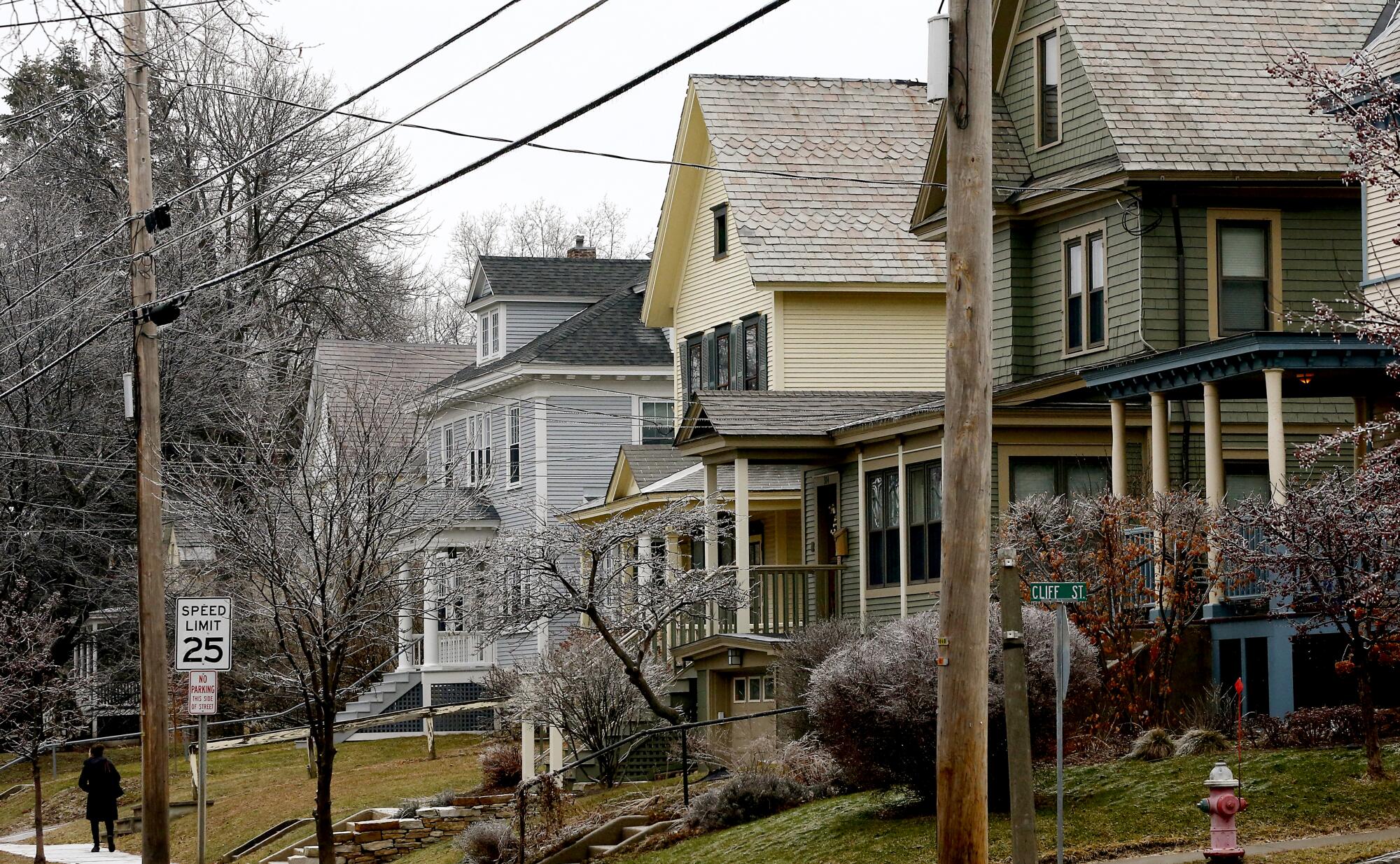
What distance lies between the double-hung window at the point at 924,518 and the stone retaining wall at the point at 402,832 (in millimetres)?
6982

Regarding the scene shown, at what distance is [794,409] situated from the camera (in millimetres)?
30000

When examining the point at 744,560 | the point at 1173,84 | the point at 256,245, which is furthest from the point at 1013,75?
the point at 256,245

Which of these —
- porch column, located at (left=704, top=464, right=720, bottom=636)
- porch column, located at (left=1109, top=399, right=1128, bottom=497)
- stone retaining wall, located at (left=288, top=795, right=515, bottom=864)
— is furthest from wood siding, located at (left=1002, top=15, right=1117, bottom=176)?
stone retaining wall, located at (left=288, top=795, right=515, bottom=864)

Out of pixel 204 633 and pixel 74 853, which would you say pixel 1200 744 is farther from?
pixel 74 853

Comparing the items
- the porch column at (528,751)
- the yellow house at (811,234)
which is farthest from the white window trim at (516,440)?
the porch column at (528,751)

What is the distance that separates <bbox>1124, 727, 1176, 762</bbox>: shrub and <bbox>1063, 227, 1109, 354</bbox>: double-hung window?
972 cm

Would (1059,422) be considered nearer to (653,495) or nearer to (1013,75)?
(1013,75)

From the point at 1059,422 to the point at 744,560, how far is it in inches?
217

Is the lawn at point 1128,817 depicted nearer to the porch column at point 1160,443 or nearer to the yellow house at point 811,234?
the porch column at point 1160,443

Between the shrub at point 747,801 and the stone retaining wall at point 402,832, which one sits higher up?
the shrub at point 747,801

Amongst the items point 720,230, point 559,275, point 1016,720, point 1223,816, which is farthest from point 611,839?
point 559,275

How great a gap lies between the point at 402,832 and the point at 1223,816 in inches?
584

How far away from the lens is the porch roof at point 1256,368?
65.8 feet

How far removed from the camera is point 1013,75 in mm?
28531
